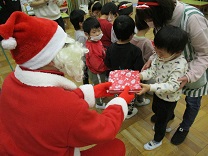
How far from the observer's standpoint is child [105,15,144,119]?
141cm

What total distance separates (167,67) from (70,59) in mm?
574

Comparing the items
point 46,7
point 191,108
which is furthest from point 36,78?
point 46,7

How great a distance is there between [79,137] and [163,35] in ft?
2.15

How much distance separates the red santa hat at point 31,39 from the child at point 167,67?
21.1 inches

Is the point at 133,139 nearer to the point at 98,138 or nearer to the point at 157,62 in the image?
the point at 157,62

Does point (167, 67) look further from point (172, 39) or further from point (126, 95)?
point (126, 95)

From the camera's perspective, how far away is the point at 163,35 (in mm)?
1013

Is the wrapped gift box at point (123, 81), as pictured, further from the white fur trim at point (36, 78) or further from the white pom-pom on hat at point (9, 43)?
the white pom-pom on hat at point (9, 43)

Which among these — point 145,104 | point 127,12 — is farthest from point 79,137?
point 127,12

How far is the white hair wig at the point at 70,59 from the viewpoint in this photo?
0.77 m

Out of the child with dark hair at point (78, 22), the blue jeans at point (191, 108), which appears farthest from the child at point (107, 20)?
the blue jeans at point (191, 108)

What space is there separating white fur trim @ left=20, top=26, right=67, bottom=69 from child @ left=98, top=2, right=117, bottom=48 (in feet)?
4.02

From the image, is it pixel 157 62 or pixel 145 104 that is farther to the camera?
pixel 145 104

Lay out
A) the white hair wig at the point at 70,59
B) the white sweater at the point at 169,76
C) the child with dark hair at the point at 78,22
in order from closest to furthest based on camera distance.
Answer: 1. the white hair wig at the point at 70,59
2. the white sweater at the point at 169,76
3. the child with dark hair at the point at 78,22
